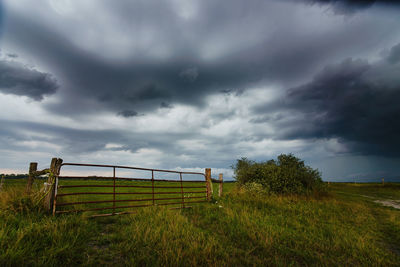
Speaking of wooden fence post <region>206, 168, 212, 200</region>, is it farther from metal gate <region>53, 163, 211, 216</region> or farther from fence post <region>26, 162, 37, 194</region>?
fence post <region>26, 162, 37, 194</region>

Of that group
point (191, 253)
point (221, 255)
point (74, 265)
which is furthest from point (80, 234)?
point (221, 255)

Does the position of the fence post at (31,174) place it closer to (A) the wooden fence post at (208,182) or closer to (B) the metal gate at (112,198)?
(B) the metal gate at (112,198)

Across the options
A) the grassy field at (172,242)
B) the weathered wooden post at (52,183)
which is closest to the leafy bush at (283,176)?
the grassy field at (172,242)

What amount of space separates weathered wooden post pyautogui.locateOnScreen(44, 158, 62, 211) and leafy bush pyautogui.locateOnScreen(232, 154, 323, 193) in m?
14.2

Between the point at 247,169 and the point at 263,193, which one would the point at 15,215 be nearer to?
the point at 263,193

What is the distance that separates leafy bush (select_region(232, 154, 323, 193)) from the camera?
15.9 meters

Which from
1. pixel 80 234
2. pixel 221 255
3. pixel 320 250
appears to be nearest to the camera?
pixel 221 255

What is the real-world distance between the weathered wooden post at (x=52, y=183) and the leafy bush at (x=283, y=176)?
1422 centimetres

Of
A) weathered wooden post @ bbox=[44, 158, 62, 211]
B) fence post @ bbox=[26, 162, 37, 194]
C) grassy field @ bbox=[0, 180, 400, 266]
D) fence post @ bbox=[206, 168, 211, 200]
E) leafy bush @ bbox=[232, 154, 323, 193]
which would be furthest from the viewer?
leafy bush @ bbox=[232, 154, 323, 193]

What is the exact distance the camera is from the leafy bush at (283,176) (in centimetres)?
1591

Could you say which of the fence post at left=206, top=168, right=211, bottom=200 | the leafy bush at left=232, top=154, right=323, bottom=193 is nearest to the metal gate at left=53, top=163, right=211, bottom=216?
the fence post at left=206, top=168, right=211, bottom=200

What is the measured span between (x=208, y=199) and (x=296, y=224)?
19.4 feet

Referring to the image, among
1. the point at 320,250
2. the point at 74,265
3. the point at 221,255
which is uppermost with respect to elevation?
the point at 74,265

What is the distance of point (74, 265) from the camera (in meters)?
3.79
